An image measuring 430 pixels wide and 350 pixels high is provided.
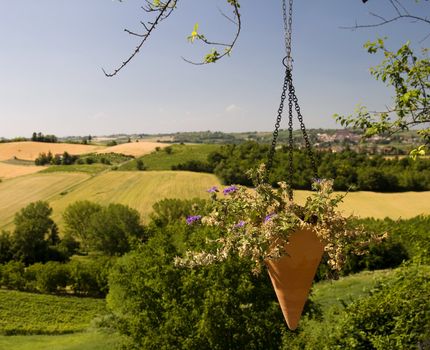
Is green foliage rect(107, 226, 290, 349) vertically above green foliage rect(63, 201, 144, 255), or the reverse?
green foliage rect(107, 226, 290, 349)

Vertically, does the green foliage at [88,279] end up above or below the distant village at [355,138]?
below

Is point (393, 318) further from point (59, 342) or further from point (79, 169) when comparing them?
point (79, 169)

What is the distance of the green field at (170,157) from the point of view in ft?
303

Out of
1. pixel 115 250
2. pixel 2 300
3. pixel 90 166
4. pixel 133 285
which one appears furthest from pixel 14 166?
pixel 133 285

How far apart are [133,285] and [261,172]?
10.8 metres

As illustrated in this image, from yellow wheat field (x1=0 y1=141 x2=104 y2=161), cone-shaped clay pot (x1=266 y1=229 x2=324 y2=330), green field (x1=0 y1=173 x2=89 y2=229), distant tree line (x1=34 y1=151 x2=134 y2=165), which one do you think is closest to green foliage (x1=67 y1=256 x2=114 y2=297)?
green field (x1=0 y1=173 x2=89 y2=229)

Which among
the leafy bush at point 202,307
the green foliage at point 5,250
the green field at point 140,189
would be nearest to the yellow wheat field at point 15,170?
the green field at point 140,189

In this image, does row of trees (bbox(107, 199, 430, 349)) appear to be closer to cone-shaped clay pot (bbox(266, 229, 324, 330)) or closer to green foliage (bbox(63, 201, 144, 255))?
cone-shaped clay pot (bbox(266, 229, 324, 330))

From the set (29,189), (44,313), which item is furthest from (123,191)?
(44,313)

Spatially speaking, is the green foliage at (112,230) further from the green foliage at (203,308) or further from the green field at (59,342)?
the green foliage at (203,308)

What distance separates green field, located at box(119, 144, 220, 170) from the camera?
92.4 meters

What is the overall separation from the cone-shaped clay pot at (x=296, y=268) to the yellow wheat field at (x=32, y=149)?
11940 cm

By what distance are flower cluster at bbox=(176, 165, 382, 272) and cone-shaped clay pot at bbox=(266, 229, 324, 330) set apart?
9 cm

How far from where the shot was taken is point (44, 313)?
1499 inches
